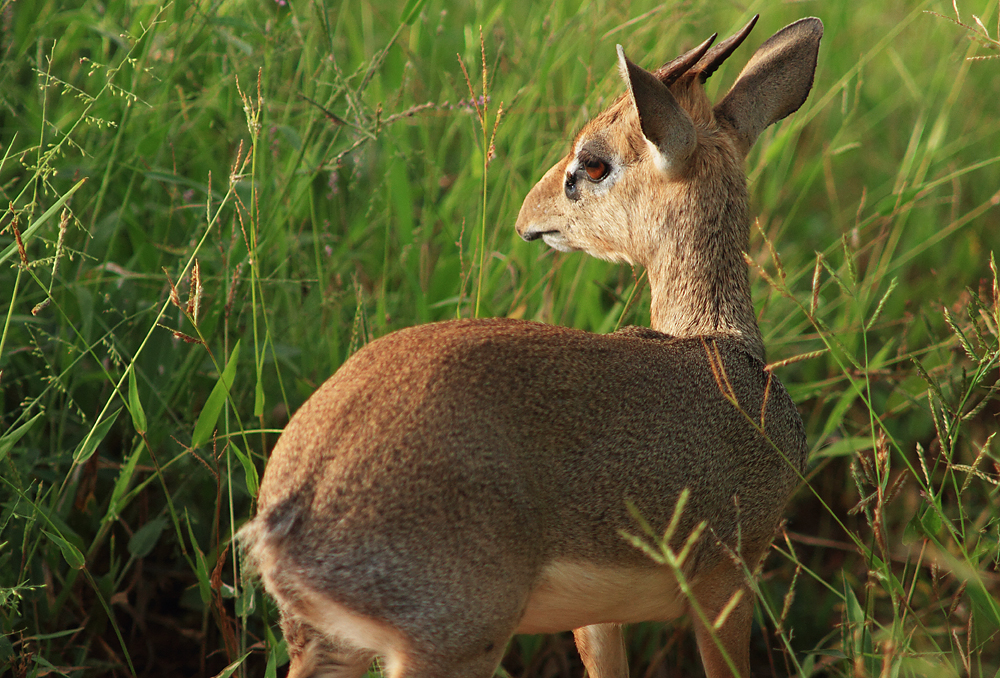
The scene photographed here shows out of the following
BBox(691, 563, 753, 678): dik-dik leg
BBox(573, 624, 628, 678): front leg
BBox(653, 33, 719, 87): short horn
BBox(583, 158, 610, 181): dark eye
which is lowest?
BBox(573, 624, 628, 678): front leg

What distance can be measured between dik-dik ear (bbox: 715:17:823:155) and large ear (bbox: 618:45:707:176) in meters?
A: 0.39

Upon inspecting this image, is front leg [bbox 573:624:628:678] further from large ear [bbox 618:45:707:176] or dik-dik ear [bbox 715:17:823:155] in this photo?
dik-dik ear [bbox 715:17:823:155]

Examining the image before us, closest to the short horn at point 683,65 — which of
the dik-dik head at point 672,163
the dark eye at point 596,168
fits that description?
the dik-dik head at point 672,163

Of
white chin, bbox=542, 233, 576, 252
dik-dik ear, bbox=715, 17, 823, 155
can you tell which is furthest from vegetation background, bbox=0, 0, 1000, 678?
dik-dik ear, bbox=715, 17, 823, 155

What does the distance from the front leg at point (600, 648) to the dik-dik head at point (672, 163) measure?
3.65 feet

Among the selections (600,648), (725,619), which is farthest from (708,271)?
(600,648)

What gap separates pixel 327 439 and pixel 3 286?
6.07ft

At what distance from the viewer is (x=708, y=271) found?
285 cm

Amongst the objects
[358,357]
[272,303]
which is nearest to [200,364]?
[272,303]

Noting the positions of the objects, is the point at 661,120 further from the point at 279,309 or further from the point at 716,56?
the point at 279,309

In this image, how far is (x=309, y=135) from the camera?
3107mm

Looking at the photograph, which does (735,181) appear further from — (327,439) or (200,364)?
(200,364)

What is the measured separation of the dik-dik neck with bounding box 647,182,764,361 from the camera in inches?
112

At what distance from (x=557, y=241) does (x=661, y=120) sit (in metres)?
0.61
